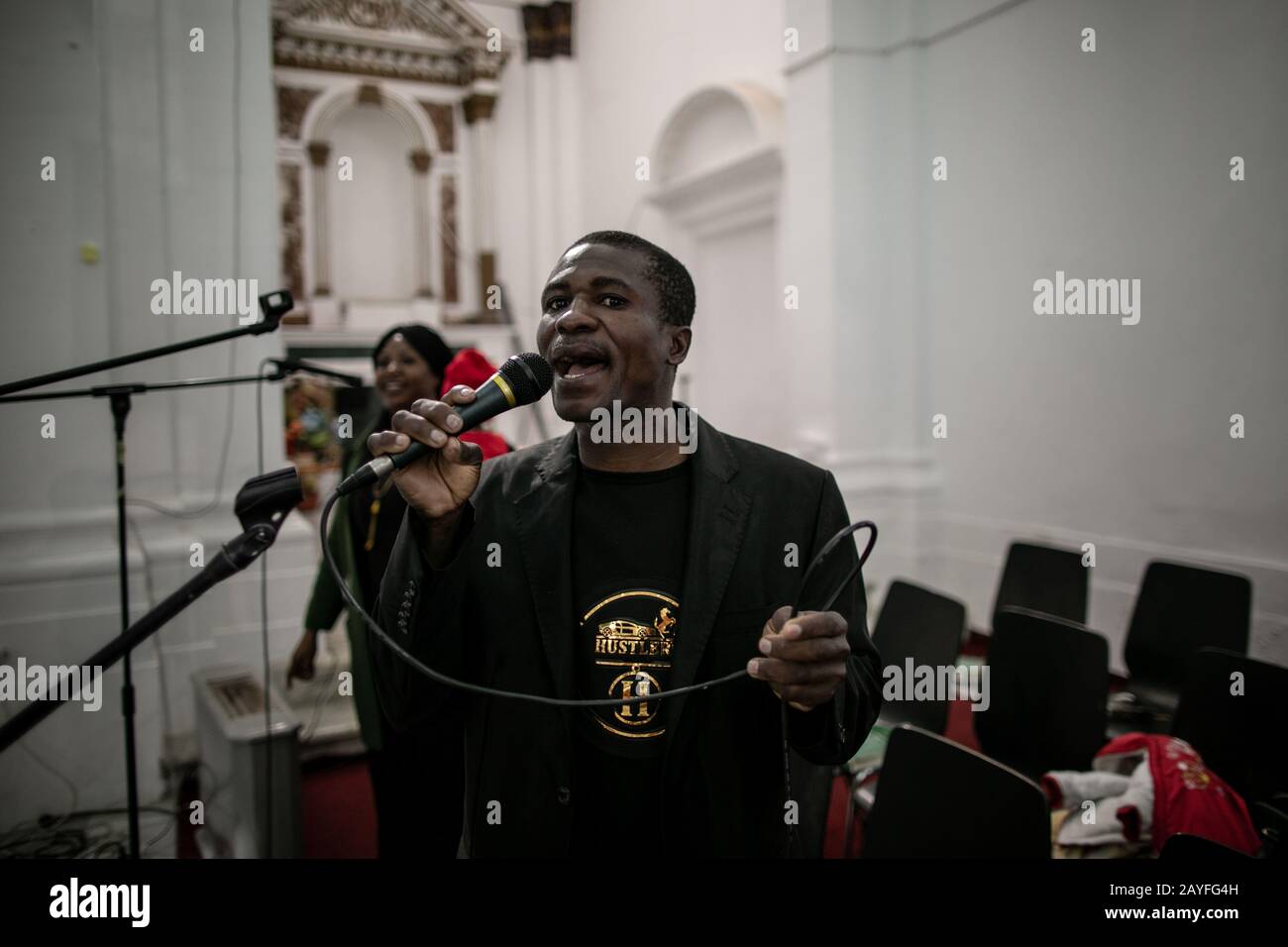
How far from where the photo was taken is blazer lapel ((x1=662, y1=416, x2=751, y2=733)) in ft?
4.09

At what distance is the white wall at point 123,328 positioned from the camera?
2916 mm

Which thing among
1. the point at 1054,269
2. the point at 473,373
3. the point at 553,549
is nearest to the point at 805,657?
the point at 553,549

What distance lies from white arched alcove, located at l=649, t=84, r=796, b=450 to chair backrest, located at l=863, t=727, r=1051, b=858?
3783mm

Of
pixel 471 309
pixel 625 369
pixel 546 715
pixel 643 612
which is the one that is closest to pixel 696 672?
pixel 643 612

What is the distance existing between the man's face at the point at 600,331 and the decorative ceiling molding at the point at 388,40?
7.53m

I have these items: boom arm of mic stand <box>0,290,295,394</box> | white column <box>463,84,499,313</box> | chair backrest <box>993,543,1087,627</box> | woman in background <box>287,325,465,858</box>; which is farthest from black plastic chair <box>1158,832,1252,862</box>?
white column <box>463,84,499,313</box>

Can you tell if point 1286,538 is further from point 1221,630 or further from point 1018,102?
point 1018,102

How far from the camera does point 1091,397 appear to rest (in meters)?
4.32

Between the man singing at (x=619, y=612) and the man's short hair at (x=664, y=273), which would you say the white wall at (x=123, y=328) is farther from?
the man's short hair at (x=664, y=273)

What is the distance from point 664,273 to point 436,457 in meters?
0.47

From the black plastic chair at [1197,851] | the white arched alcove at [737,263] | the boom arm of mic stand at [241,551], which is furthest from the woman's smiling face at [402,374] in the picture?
the white arched alcove at [737,263]

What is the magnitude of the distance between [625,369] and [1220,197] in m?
3.58

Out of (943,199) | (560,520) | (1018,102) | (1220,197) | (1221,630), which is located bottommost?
(1221,630)

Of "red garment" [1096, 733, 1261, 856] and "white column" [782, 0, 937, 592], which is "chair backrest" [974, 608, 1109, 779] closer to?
"red garment" [1096, 733, 1261, 856]
